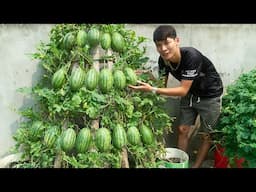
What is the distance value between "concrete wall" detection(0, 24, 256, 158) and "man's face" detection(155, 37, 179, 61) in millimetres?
830

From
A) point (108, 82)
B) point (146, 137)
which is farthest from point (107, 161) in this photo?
point (108, 82)

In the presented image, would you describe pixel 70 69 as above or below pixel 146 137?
above

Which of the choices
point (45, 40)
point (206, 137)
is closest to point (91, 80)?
point (45, 40)

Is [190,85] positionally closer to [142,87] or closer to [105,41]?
[142,87]

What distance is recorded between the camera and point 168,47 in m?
4.37

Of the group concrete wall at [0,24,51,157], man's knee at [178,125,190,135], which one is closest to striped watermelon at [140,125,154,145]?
man's knee at [178,125,190,135]

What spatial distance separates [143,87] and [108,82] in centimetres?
40

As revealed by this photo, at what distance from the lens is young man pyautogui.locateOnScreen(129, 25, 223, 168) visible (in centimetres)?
438

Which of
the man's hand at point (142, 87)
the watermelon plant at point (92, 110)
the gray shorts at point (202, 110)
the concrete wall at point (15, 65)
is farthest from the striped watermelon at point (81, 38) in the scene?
the gray shorts at point (202, 110)

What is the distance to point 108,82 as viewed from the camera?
13.7ft

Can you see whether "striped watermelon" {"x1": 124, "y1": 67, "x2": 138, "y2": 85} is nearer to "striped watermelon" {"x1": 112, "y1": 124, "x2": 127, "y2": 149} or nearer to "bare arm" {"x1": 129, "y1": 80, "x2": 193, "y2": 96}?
"bare arm" {"x1": 129, "y1": 80, "x2": 193, "y2": 96}

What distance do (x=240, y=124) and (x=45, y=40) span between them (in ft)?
8.33

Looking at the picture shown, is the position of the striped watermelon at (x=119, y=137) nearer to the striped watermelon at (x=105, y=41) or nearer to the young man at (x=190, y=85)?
the young man at (x=190, y=85)

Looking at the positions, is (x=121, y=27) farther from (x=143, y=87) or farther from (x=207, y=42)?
(x=207, y=42)
